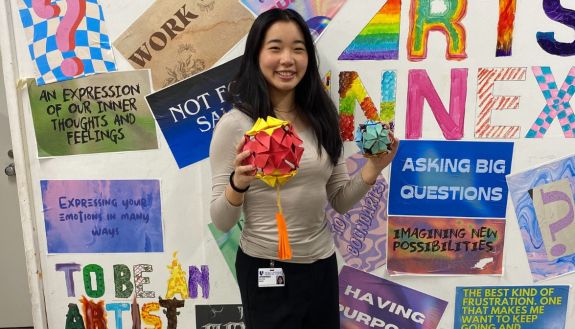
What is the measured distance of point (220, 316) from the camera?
1479 mm

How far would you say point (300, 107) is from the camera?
1097 mm

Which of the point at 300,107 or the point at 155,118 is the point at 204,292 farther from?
the point at 300,107

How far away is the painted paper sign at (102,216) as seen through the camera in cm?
139

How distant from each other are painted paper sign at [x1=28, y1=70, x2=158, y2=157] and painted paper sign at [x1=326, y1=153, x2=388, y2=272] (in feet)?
2.14


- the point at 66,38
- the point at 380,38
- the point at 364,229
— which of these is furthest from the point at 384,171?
the point at 66,38

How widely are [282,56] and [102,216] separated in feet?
2.81

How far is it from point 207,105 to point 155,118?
173 millimetres

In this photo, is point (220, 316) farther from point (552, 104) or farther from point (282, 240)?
point (552, 104)

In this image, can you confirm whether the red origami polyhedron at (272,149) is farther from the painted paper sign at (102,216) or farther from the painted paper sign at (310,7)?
the painted paper sign at (102,216)

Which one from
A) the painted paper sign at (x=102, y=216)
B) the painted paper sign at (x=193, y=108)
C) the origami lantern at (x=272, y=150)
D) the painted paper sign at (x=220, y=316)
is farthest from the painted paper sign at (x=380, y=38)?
the painted paper sign at (x=220, y=316)

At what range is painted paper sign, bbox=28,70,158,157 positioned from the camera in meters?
1.32

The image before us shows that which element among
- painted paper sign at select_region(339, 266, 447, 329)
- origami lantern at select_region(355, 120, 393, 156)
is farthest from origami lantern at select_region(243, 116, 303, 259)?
painted paper sign at select_region(339, 266, 447, 329)

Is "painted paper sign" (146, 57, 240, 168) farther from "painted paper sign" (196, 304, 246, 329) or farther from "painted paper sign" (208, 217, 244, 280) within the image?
"painted paper sign" (196, 304, 246, 329)

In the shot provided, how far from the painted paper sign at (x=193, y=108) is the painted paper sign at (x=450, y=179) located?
0.59 m
